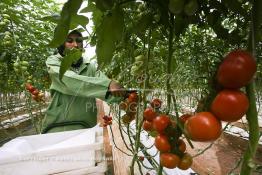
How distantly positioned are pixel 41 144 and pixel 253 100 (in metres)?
1.29

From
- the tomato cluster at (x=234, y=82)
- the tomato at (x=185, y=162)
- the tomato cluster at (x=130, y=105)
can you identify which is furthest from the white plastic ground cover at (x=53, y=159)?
the tomato cluster at (x=234, y=82)

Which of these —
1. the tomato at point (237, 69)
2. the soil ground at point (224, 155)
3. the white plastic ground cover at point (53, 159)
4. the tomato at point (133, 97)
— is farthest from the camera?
the soil ground at point (224, 155)

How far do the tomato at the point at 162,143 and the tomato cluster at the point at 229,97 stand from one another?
0.20m

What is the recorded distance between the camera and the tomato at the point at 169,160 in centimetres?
57

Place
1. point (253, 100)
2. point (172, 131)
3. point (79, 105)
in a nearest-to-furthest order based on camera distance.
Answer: point (253, 100)
point (172, 131)
point (79, 105)

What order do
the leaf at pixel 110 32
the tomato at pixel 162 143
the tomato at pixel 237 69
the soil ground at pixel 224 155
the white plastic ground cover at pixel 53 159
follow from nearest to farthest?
the tomato at pixel 237 69 → the leaf at pixel 110 32 → the tomato at pixel 162 143 → the white plastic ground cover at pixel 53 159 → the soil ground at pixel 224 155

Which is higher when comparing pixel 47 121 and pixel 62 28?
pixel 62 28

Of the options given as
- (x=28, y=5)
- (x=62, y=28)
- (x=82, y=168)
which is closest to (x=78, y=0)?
(x=62, y=28)

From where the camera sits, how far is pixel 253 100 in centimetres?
38

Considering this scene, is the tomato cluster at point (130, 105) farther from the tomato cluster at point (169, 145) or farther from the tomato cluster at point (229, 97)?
the tomato cluster at point (229, 97)

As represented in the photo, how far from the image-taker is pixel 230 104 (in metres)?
0.35

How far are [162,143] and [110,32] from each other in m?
0.25

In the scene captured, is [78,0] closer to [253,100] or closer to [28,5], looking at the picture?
[253,100]

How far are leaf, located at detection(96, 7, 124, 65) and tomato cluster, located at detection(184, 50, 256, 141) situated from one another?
19 centimetres
